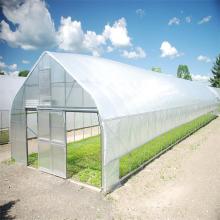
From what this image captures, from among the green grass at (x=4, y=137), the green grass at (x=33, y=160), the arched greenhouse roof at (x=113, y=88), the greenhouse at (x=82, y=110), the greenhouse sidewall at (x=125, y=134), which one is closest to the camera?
the greenhouse sidewall at (x=125, y=134)

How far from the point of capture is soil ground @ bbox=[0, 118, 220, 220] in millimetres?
7164

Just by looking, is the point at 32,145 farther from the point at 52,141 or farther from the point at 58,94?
the point at 58,94

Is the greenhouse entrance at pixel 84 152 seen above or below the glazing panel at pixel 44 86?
below

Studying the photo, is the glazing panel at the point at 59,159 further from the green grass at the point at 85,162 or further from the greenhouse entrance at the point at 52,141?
the green grass at the point at 85,162

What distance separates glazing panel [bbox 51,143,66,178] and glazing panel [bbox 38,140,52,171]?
1.07ft

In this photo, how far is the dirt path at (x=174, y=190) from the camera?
722 centimetres

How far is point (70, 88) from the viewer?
9.66 meters

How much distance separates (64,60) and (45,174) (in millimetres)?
5177

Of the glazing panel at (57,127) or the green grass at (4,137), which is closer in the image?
the glazing panel at (57,127)

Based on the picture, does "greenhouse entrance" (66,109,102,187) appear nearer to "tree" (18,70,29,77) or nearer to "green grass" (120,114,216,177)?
"green grass" (120,114,216,177)

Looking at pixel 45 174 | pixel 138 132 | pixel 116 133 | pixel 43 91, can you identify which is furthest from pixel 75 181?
pixel 43 91

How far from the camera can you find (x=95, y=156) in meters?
13.2

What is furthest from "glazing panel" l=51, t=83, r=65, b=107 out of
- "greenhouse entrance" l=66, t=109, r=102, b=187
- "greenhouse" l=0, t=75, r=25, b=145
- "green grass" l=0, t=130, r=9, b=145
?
"green grass" l=0, t=130, r=9, b=145

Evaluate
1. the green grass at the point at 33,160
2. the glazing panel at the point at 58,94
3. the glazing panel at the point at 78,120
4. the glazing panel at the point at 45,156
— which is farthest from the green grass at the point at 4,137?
the glazing panel at the point at 58,94
